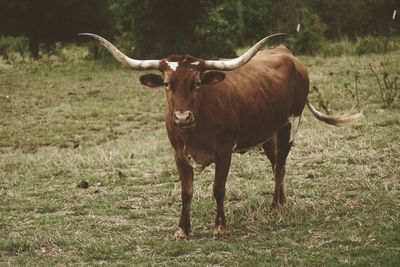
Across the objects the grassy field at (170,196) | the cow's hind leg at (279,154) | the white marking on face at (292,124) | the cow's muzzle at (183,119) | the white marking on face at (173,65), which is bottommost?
the grassy field at (170,196)

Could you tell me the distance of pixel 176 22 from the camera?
Result: 690 inches

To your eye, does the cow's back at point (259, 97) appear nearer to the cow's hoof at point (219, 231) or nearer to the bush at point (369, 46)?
the cow's hoof at point (219, 231)

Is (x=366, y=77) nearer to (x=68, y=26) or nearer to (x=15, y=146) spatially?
(x=15, y=146)

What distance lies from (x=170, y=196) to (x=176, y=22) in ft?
40.7

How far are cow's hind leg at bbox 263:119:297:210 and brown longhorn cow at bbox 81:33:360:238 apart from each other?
0.01 m

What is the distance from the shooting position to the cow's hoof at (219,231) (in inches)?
182

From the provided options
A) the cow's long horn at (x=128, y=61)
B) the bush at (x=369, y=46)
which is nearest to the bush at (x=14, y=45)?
the bush at (x=369, y=46)

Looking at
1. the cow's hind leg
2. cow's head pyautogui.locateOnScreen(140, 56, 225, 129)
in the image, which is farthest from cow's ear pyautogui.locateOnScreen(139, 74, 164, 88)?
the cow's hind leg

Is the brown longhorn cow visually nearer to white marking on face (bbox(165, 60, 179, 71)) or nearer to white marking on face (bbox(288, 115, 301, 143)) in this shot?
white marking on face (bbox(165, 60, 179, 71))

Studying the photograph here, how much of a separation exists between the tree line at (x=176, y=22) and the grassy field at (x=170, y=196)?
12.3ft

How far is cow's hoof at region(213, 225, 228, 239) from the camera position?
182 inches

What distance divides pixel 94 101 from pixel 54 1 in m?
11.3

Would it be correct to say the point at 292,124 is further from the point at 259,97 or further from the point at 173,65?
the point at 173,65

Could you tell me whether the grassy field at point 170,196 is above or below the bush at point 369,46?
below
